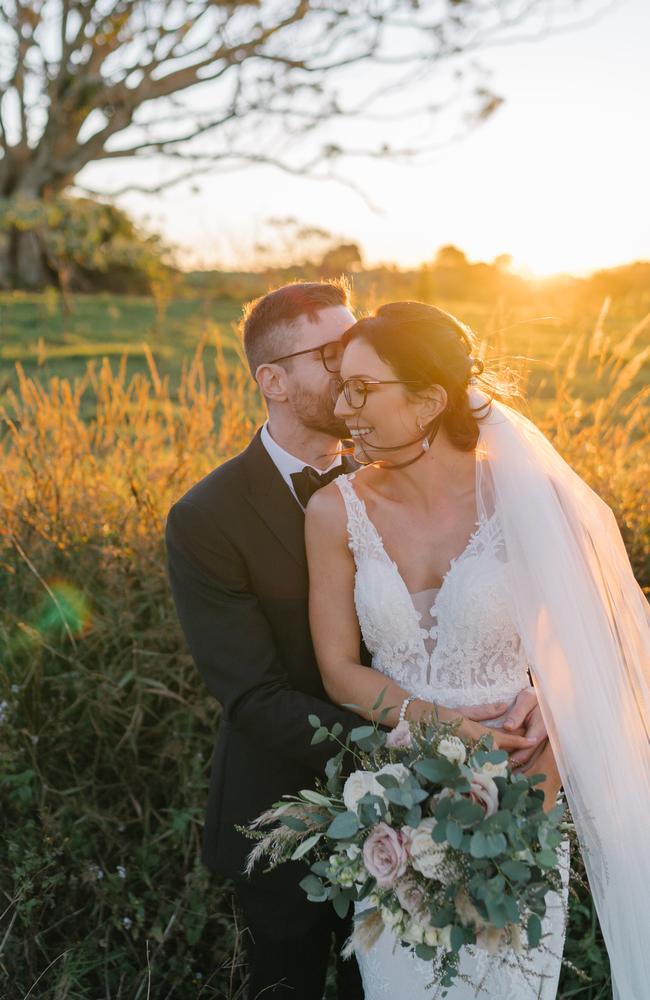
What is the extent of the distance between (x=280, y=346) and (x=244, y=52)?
15.4 metres

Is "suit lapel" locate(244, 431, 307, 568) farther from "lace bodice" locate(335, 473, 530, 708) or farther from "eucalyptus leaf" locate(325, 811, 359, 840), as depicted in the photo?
"eucalyptus leaf" locate(325, 811, 359, 840)

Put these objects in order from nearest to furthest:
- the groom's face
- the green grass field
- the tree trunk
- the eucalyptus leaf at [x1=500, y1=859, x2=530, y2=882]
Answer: the eucalyptus leaf at [x1=500, y1=859, x2=530, y2=882] → the groom's face → the green grass field → the tree trunk

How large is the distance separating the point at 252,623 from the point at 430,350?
92 cm

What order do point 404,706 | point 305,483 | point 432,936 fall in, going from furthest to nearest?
point 305,483
point 404,706
point 432,936

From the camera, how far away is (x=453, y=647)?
8.12 feet

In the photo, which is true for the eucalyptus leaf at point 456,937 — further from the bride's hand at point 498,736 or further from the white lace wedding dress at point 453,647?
the white lace wedding dress at point 453,647

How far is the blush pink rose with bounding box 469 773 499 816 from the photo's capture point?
1.80m

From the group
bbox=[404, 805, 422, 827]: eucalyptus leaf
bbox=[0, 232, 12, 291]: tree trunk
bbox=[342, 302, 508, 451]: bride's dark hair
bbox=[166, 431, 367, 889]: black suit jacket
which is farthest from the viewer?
bbox=[0, 232, 12, 291]: tree trunk

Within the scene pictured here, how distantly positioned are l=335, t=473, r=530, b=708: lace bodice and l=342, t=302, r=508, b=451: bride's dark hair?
30 centimetres

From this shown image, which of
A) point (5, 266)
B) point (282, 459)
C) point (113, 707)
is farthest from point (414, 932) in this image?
point (5, 266)

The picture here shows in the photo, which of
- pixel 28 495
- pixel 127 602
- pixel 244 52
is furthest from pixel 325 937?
pixel 244 52

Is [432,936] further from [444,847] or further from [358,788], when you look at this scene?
[358,788]

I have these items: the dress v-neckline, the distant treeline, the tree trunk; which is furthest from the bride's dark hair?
the tree trunk

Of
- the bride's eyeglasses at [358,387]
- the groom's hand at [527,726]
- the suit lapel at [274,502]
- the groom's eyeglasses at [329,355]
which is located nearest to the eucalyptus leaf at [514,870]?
the groom's hand at [527,726]
